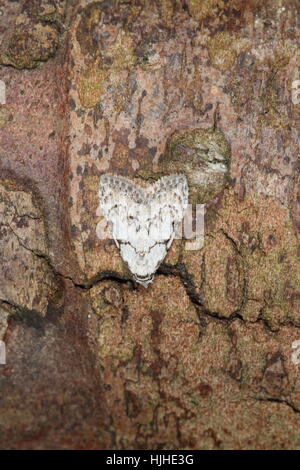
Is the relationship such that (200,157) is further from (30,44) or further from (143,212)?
(30,44)

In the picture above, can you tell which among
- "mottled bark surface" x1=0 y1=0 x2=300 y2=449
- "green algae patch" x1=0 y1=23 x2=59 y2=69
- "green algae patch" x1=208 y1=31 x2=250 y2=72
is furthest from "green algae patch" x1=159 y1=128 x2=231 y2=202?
"green algae patch" x1=0 y1=23 x2=59 y2=69

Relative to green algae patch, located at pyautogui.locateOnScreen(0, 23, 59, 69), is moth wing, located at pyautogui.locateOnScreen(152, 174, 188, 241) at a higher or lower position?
lower

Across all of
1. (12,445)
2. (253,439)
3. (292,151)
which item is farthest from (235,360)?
(12,445)

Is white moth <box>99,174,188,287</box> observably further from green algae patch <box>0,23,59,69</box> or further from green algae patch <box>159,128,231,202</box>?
green algae patch <box>0,23,59,69</box>

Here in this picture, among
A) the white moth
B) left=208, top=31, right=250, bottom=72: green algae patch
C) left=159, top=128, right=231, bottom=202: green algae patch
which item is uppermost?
left=208, top=31, right=250, bottom=72: green algae patch

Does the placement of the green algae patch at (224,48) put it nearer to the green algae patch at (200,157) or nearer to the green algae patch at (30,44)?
the green algae patch at (200,157)

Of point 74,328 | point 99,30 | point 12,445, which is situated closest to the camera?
point 99,30

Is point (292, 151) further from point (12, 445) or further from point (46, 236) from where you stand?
point (12, 445)
